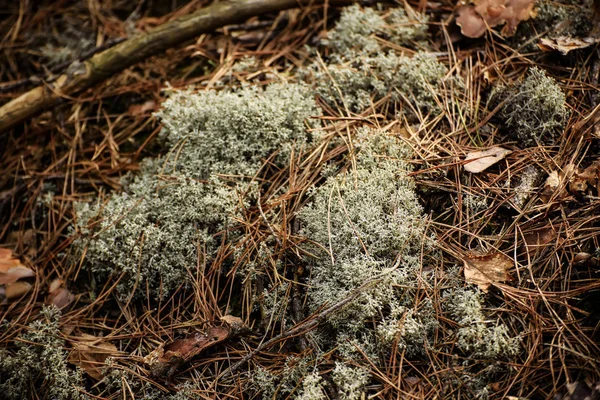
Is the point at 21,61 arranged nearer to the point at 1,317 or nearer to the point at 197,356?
the point at 1,317

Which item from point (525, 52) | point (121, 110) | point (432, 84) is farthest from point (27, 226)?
point (525, 52)

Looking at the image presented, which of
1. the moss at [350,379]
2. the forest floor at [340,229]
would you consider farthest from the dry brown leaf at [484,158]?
the moss at [350,379]

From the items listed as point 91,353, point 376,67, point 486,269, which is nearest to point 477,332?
point 486,269

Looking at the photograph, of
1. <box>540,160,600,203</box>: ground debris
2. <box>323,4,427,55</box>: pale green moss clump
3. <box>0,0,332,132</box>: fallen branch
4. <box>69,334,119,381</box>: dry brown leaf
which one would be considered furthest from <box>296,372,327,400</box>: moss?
<box>0,0,332,132</box>: fallen branch

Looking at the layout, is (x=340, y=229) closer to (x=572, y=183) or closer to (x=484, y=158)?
(x=484, y=158)

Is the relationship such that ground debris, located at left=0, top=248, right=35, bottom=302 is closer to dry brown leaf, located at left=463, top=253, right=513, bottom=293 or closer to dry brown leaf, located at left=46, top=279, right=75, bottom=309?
dry brown leaf, located at left=46, top=279, right=75, bottom=309
